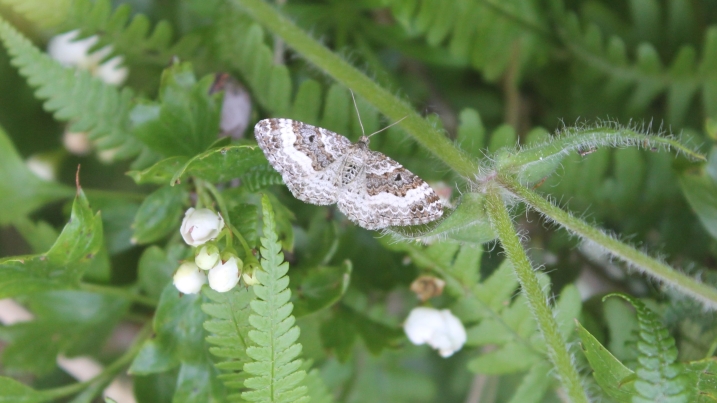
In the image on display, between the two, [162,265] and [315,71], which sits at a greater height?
[315,71]

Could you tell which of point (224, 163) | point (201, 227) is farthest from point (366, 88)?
point (201, 227)

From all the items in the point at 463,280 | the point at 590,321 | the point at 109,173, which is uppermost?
the point at 463,280

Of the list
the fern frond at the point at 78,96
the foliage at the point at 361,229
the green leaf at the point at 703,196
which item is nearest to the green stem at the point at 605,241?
the foliage at the point at 361,229

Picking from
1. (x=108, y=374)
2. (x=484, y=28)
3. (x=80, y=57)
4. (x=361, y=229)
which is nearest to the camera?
(x=108, y=374)

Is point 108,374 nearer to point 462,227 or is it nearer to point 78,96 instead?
point 78,96

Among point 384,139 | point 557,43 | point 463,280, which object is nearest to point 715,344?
point 463,280

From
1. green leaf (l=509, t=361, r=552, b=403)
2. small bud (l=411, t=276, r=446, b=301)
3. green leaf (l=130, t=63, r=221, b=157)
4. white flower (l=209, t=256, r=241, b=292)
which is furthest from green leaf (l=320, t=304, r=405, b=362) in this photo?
green leaf (l=130, t=63, r=221, b=157)

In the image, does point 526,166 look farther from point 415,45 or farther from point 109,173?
point 109,173

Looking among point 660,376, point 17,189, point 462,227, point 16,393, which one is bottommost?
Answer: point 16,393

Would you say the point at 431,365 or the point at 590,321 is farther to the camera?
the point at 431,365
